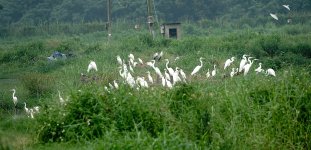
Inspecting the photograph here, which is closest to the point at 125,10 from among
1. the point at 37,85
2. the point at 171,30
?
the point at 171,30

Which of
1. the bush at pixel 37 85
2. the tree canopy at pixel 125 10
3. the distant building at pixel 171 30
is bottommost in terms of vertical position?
the tree canopy at pixel 125 10

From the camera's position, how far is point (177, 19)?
4684 cm

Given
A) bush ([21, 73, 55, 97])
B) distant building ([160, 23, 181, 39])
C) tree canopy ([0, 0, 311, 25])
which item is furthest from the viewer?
tree canopy ([0, 0, 311, 25])

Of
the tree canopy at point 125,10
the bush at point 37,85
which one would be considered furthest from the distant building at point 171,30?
the tree canopy at point 125,10

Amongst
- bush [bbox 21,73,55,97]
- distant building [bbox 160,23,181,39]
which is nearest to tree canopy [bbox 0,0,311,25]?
distant building [bbox 160,23,181,39]

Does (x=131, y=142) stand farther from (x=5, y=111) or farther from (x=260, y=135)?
(x=5, y=111)

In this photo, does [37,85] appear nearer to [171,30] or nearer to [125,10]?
[171,30]

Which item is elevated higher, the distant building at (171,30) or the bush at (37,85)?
the bush at (37,85)

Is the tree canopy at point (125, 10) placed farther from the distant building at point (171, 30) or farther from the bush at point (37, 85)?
the bush at point (37, 85)

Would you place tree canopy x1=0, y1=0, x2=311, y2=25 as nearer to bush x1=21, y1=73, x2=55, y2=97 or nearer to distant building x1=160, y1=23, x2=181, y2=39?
distant building x1=160, y1=23, x2=181, y2=39

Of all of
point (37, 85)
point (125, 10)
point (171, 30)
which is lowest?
point (125, 10)

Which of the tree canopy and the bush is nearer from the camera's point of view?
the bush

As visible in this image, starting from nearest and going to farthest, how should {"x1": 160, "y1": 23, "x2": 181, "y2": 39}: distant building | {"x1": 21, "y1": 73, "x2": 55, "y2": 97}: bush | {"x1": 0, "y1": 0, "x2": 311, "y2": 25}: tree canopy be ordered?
{"x1": 21, "y1": 73, "x2": 55, "y2": 97}: bush, {"x1": 160, "y1": 23, "x2": 181, "y2": 39}: distant building, {"x1": 0, "y1": 0, "x2": 311, "y2": 25}: tree canopy

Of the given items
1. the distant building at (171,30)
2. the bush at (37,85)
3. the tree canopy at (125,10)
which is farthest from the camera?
the tree canopy at (125,10)
